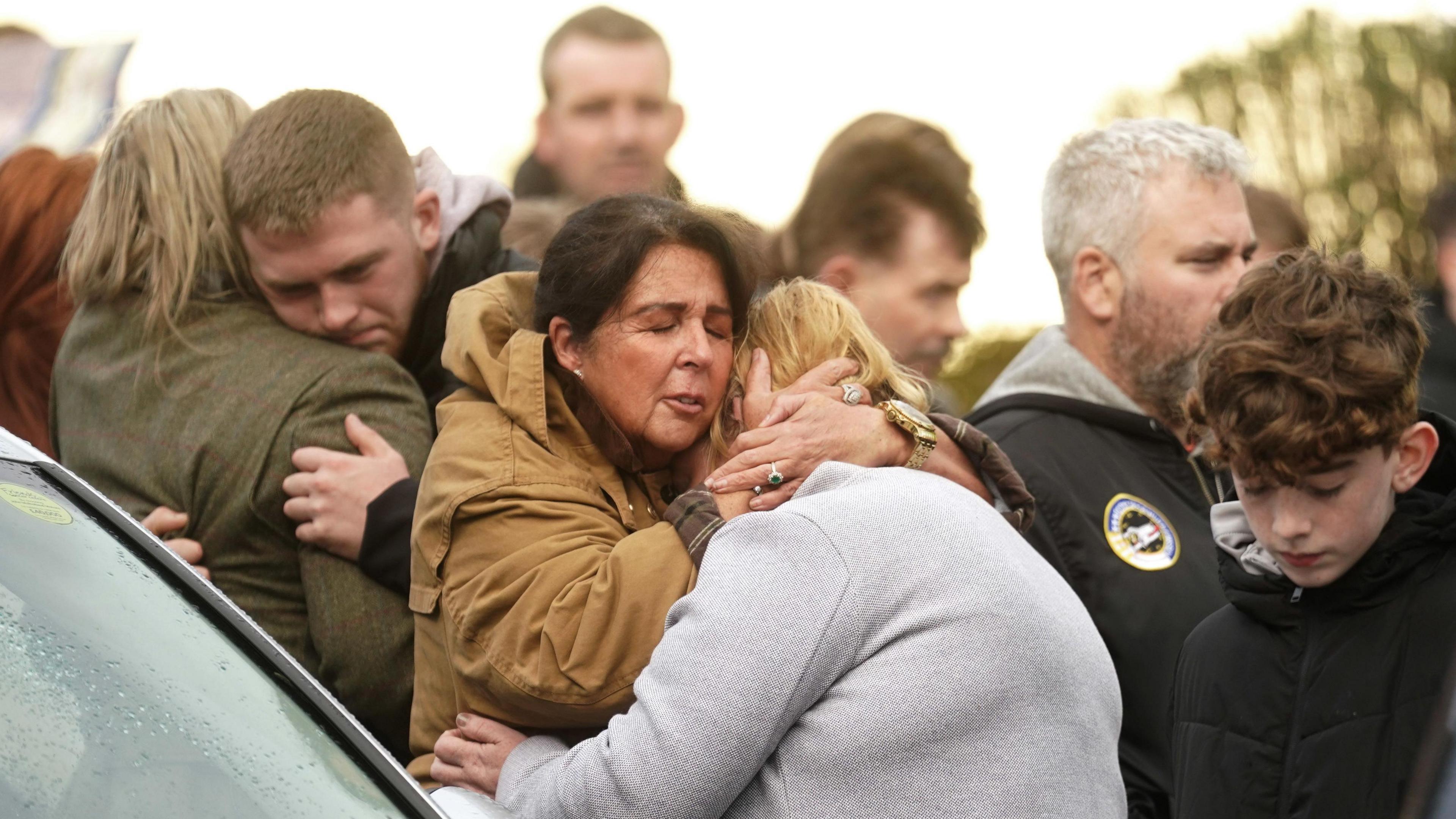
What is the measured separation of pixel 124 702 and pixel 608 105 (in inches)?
141

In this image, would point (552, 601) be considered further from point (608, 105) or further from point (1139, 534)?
point (608, 105)

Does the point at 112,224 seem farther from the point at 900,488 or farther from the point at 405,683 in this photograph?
the point at 900,488

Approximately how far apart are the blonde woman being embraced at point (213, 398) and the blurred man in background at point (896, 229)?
1.78m

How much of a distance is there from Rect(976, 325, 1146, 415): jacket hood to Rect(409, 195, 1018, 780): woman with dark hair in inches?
48.6

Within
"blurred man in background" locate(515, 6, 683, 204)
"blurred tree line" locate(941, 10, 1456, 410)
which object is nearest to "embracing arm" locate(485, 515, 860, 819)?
"blurred man in background" locate(515, 6, 683, 204)

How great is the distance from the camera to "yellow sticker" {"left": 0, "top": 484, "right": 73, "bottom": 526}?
2193 mm

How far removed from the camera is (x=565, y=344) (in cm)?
291

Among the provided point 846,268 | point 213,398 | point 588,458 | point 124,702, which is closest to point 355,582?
point 213,398

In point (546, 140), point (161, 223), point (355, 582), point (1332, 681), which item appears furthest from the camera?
point (546, 140)

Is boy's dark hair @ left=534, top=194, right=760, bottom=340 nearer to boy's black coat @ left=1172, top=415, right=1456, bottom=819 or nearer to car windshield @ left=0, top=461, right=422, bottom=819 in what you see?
car windshield @ left=0, top=461, right=422, bottom=819

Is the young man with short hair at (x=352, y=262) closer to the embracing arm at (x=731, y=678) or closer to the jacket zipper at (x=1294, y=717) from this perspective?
the embracing arm at (x=731, y=678)

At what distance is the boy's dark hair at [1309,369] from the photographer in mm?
2891

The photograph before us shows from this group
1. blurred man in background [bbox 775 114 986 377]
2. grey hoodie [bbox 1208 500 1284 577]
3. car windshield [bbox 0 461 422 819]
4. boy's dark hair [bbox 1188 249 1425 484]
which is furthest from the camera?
blurred man in background [bbox 775 114 986 377]

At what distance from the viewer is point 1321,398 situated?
289 centimetres
